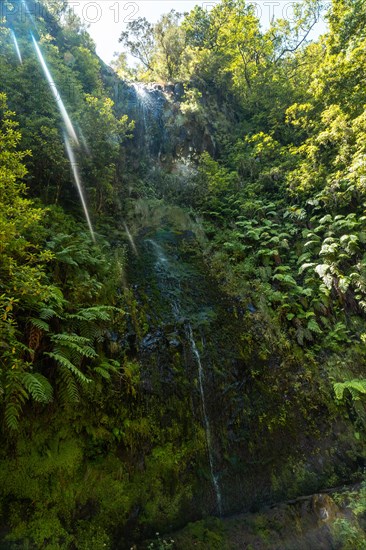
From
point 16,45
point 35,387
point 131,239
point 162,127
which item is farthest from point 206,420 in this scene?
point 162,127

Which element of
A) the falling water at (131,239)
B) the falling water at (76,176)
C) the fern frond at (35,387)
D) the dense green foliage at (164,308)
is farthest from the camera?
the falling water at (131,239)

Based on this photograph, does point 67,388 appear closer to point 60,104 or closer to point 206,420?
point 206,420

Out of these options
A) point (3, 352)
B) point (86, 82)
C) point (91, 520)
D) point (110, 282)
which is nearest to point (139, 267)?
point (110, 282)

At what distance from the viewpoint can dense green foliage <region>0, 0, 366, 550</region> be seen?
451 cm

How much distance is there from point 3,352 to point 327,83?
16432 mm

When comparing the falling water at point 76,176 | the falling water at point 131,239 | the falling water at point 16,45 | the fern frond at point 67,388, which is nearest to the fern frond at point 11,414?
the fern frond at point 67,388

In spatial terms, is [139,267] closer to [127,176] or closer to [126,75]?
[127,176]

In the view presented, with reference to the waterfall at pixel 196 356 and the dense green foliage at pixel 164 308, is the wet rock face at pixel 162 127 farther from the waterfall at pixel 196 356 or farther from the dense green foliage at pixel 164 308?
the waterfall at pixel 196 356

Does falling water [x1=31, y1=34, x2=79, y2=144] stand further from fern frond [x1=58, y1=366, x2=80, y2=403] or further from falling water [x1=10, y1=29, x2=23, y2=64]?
fern frond [x1=58, y1=366, x2=80, y2=403]

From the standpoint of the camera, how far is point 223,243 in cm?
1058

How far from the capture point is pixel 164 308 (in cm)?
748

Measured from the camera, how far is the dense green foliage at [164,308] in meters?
4.51

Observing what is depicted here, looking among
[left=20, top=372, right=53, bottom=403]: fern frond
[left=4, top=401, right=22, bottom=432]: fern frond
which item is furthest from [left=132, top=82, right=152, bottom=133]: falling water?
[left=4, top=401, right=22, bottom=432]: fern frond

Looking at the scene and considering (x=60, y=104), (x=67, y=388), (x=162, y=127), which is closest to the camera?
(x=67, y=388)
